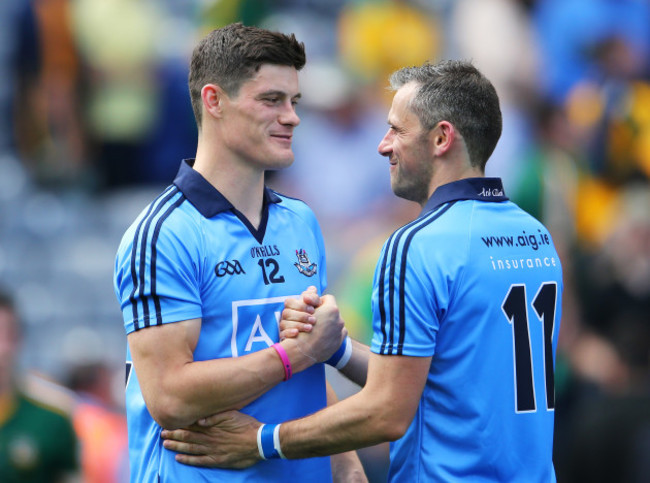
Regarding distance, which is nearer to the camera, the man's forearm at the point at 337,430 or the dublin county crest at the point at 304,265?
the man's forearm at the point at 337,430

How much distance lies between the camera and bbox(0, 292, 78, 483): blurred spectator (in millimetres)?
5836

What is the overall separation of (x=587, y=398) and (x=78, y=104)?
504 cm

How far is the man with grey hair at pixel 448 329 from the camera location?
11.3 feet

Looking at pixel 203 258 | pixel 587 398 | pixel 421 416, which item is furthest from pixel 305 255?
pixel 587 398

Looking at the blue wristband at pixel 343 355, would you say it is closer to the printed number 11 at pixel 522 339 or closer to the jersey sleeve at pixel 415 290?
the jersey sleeve at pixel 415 290

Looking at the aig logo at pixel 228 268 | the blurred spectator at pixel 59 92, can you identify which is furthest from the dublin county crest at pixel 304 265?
the blurred spectator at pixel 59 92

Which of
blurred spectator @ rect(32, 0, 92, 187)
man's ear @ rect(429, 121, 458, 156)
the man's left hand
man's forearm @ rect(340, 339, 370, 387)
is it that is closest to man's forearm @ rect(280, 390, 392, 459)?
the man's left hand

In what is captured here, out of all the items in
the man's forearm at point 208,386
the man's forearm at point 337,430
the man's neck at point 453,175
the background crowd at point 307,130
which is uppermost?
the background crowd at point 307,130

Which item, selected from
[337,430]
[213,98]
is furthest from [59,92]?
[337,430]

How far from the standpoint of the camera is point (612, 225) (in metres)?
9.05

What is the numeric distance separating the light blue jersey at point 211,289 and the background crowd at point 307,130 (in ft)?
15.4

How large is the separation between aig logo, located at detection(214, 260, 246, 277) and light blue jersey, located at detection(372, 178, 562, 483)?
0.45m

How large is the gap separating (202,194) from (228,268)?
27 cm

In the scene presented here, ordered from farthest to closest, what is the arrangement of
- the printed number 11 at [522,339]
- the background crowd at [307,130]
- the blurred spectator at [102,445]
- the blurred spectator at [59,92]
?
the blurred spectator at [59,92], the background crowd at [307,130], the blurred spectator at [102,445], the printed number 11 at [522,339]
